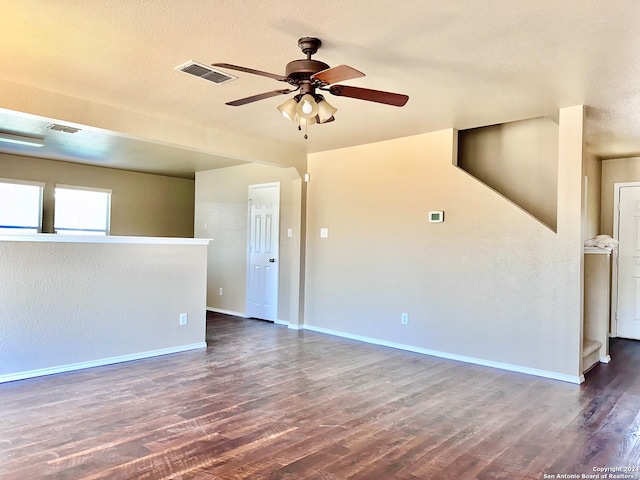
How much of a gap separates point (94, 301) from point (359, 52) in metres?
3.22

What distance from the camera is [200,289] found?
4.90 metres

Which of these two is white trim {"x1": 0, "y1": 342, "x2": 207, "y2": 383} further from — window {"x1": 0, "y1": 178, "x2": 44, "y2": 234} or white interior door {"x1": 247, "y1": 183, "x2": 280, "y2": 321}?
window {"x1": 0, "y1": 178, "x2": 44, "y2": 234}

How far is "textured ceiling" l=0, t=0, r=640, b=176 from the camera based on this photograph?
7.62 feet

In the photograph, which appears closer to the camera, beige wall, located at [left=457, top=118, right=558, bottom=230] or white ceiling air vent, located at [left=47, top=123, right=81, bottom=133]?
beige wall, located at [left=457, top=118, right=558, bottom=230]

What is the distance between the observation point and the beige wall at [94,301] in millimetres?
3646

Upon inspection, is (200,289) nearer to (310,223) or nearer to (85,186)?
(310,223)

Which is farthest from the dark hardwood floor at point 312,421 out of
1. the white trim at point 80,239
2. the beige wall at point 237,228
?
the beige wall at point 237,228

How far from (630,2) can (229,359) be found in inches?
161

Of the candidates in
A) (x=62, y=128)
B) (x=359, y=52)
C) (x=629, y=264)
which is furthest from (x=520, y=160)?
(x=62, y=128)

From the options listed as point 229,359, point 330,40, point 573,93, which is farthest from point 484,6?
point 229,359

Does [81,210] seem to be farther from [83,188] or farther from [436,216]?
[436,216]

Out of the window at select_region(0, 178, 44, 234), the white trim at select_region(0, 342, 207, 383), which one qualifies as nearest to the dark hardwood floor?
the white trim at select_region(0, 342, 207, 383)

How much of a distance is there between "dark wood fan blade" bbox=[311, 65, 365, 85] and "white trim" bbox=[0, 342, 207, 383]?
131 inches

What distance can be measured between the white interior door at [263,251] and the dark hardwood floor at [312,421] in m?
2.14
